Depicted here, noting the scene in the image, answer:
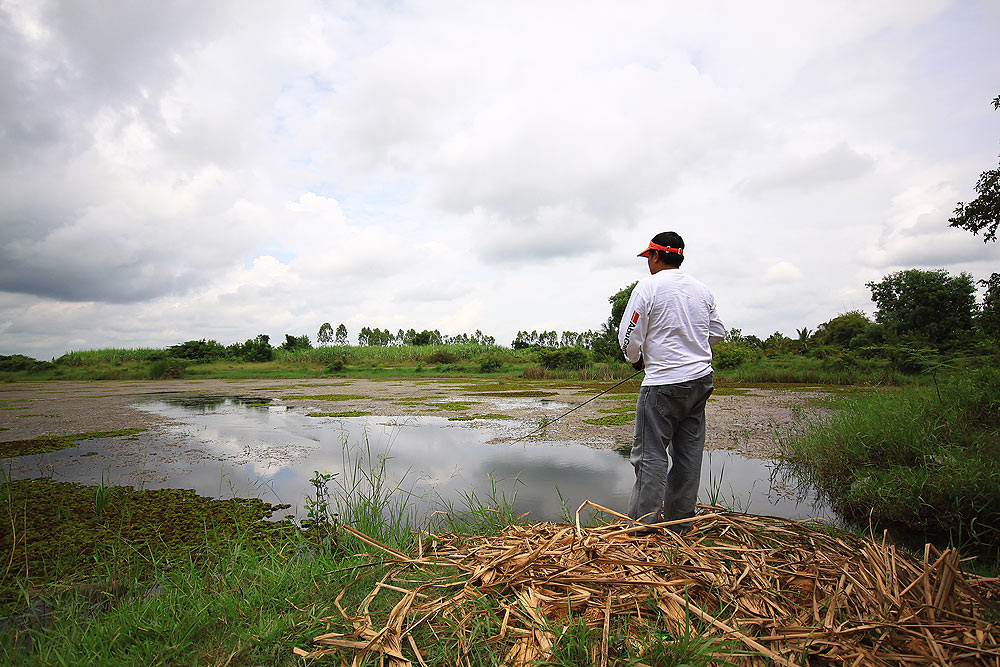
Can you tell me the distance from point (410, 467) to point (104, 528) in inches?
102

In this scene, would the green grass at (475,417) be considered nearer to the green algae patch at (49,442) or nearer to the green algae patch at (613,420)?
the green algae patch at (613,420)

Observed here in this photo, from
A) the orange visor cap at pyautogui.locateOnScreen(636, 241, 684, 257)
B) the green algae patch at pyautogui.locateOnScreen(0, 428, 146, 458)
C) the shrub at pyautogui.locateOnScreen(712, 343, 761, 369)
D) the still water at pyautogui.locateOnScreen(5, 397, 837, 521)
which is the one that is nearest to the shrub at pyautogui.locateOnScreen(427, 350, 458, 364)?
the shrub at pyautogui.locateOnScreen(712, 343, 761, 369)

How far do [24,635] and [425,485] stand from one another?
9.57 ft

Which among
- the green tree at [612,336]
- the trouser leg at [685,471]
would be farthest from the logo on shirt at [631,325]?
the green tree at [612,336]

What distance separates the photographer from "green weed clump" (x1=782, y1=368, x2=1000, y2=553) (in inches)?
133

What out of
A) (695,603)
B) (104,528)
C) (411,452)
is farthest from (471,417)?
(695,603)

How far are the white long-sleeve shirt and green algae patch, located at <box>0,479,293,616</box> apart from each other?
9.07 ft

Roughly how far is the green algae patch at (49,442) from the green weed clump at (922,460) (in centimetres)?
948

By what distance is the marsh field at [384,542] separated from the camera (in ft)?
4.68

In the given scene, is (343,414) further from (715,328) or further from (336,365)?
(336,365)

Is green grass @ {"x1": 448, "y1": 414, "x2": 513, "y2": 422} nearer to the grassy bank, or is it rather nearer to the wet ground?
the wet ground

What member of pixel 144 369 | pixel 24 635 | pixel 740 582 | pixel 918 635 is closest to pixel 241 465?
pixel 24 635

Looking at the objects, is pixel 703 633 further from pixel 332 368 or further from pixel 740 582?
pixel 332 368

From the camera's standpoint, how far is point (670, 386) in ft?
8.90
